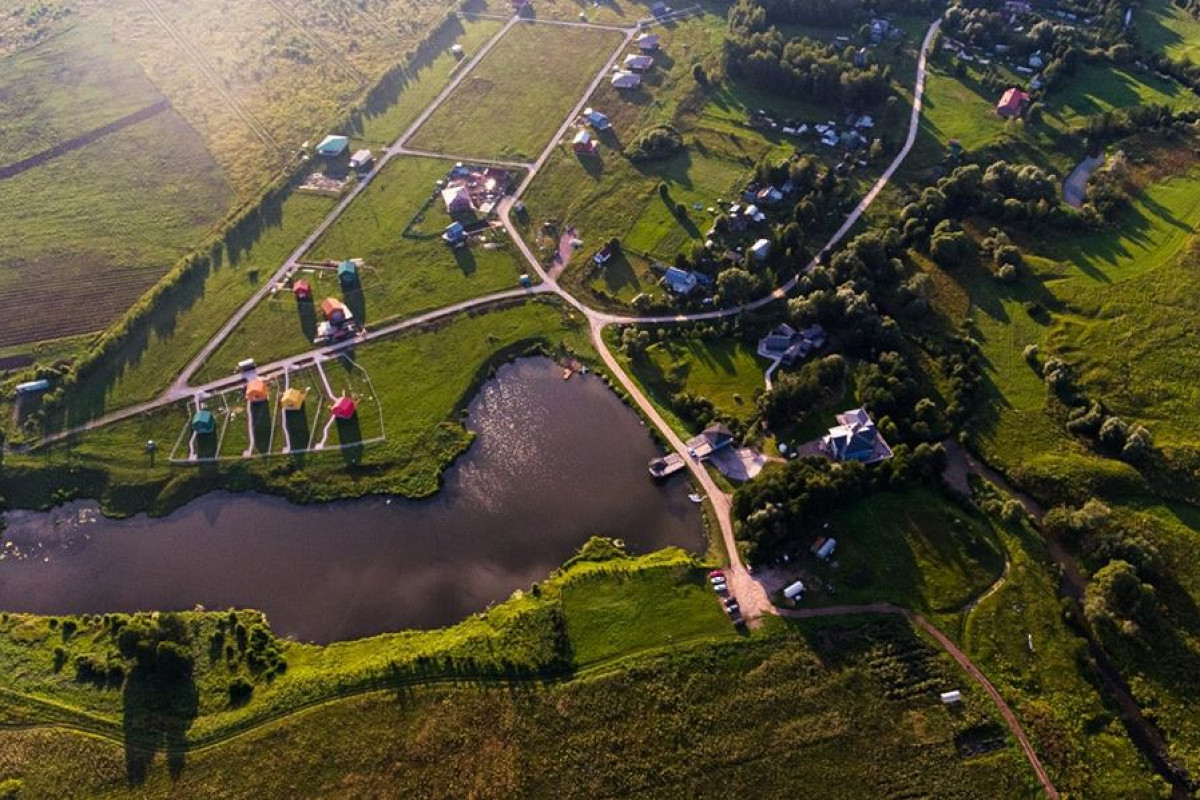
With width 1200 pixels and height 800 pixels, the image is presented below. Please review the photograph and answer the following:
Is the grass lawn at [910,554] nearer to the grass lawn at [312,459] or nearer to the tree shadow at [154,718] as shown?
the grass lawn at [312,459]

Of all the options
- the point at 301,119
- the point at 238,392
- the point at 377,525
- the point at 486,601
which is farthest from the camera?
the point at 301,119

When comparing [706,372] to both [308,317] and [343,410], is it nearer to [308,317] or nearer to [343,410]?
[343,410]

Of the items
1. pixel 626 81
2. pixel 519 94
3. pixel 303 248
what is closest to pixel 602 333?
pixel 303 248

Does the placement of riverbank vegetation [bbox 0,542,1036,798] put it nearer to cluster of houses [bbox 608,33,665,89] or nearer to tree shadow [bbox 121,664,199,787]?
tree shadow [bbox 121,664,199,787]

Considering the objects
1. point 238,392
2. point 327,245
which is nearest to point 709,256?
point 327,245

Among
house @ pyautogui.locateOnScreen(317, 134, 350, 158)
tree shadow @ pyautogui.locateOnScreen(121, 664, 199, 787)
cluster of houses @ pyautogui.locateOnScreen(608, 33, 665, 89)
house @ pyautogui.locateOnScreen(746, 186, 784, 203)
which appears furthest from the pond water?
cluster of houses @ pyautogui.locateOnScreen(608, 33, 665, 89)

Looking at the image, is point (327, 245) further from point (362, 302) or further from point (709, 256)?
point (709, 256)

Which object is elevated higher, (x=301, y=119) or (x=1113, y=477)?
(x=1113, y=477)

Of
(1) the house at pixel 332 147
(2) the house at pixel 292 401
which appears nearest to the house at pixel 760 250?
(2) the house at pixel 292 401
